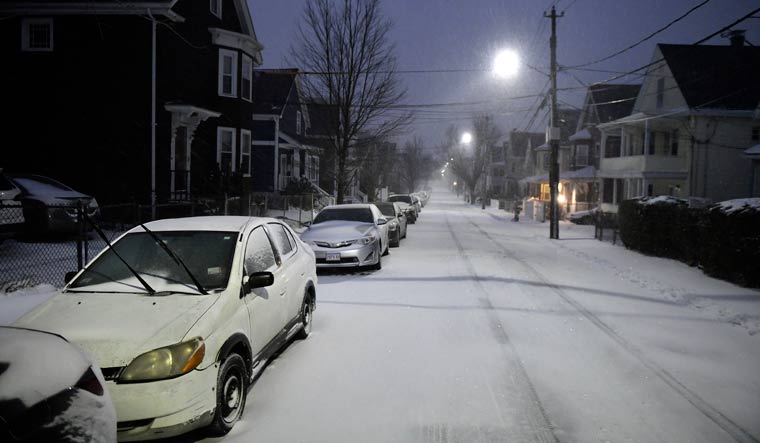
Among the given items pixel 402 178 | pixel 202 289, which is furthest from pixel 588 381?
pixel 402 178

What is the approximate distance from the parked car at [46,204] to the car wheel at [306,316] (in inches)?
251

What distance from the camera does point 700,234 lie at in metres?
13.9

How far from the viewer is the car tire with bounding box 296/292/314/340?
751 centimetres

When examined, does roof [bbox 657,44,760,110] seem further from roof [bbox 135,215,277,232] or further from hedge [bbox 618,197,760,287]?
roof [bbox 135,215,277,232]

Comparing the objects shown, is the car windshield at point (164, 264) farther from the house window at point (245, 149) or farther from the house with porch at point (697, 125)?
the house with porch at point (697, 125)

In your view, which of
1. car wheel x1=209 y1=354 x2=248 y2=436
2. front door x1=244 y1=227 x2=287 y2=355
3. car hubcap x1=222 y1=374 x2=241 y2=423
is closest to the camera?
car wheel x1=209 y1=354 x2=248 y2=436

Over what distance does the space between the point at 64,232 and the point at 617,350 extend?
11.7 metres

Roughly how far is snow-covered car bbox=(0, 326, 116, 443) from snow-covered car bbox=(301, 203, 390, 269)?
31.5ft

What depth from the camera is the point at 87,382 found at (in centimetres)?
310

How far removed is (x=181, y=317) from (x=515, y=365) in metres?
3.67

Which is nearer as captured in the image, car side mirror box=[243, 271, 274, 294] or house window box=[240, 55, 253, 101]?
car side mirror box=[243, 271, 274, 294]

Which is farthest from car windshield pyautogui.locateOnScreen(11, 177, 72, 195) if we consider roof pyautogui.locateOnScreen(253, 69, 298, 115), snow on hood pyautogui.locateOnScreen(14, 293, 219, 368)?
roof pyautogui.locateOnScreen(253, 69, 298, 115)

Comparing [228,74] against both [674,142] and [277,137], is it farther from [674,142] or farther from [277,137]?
[674,142]

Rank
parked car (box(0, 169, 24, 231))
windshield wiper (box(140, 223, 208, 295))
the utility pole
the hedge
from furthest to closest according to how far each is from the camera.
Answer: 1. the utility pole
2. parked car (box(0, 169, 24, 231))
3. the hedge
4. windshield wiper (box(140, 223, 208, 295))
